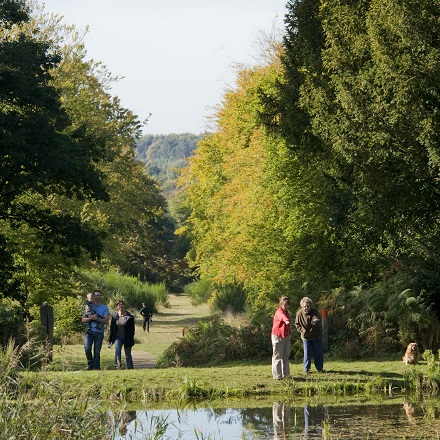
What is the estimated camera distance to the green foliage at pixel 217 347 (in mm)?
26750

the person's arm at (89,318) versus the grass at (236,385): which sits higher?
the person's arm at (89,318)

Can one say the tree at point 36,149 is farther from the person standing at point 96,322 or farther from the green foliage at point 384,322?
the green foliage at point 384,322

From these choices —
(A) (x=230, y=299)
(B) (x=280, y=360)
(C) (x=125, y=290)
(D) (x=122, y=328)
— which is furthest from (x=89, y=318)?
(C) (x=125, y=290)

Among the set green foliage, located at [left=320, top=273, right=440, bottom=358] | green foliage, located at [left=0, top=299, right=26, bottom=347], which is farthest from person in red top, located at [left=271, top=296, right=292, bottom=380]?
green foliage, located at [left=0, top=299, right=26, bottom=347]

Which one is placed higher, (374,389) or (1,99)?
(1,99)

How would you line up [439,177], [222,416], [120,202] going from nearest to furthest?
[222,416]
[439,177]
[120,202]

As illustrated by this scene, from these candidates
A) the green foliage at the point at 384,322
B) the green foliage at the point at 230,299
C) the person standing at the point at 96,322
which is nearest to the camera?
the person standing at the point at 96,322

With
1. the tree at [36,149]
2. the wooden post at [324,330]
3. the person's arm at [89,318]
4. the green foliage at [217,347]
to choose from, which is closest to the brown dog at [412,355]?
the wooden post at [324,330]

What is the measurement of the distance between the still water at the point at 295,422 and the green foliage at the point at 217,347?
8839 millimetres

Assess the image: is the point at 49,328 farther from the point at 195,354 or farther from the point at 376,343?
the point at 376,343

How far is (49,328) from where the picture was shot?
26.0 meters

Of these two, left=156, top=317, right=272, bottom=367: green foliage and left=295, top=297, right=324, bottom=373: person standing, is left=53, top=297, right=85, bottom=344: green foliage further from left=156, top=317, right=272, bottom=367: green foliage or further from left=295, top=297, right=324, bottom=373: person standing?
left=295, top=297, right=324, bottom=373: person standing

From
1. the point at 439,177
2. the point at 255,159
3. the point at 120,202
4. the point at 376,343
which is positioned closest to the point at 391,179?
the point at 439,177

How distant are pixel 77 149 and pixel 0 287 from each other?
447 centimetres
